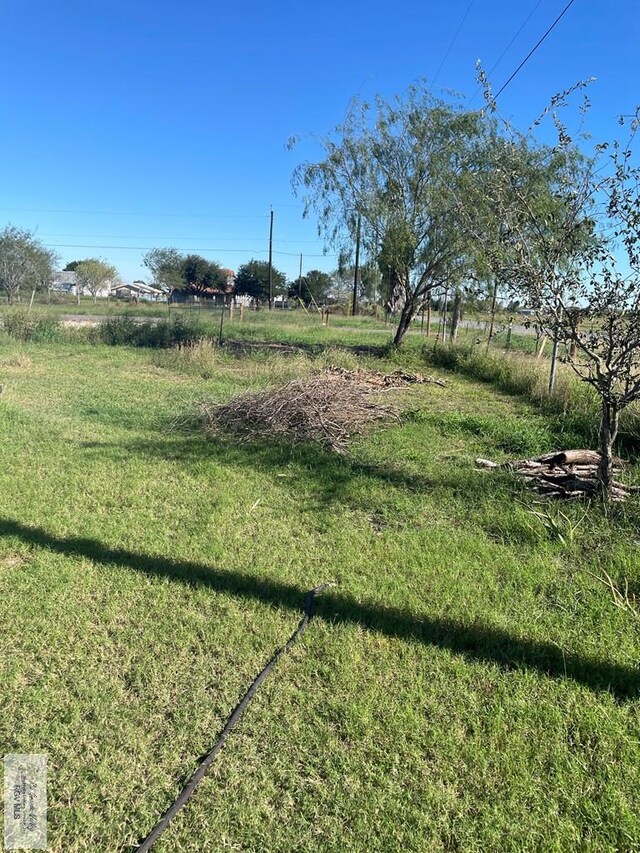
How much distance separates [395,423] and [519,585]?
440cm

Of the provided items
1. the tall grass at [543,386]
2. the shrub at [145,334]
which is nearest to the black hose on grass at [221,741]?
the tall grass at [543,386]

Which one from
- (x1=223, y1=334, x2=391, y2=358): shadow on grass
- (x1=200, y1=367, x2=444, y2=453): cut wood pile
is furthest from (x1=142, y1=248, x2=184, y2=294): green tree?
(x1=200, y1=367, x2=444, y2=453): cut wood pile

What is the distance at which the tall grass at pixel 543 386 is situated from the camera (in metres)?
6.65

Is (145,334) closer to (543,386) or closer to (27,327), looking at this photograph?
(27,327)

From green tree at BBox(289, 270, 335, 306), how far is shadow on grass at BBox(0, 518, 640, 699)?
5486 cm

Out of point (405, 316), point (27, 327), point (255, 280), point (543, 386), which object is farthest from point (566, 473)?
point (255, 280)

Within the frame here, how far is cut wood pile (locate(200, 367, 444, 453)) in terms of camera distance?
22.1 feet

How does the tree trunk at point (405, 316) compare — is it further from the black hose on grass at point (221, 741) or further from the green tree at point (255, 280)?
the green tree at point (255, 280)

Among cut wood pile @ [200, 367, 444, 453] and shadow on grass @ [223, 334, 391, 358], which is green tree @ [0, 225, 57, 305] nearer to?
shadow on grass @ [223, 334, 391, 358]

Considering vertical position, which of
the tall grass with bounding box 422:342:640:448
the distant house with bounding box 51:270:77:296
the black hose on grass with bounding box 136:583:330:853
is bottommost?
the black hose on grass with bounding box 136:583:330:853

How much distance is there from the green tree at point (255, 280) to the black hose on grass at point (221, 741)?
54.1 meters

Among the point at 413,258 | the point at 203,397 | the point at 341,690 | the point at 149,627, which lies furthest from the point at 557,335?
the point at 413,258

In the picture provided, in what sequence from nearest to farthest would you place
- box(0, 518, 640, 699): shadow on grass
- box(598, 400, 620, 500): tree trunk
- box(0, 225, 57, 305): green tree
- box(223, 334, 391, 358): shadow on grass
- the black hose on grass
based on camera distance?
1. the black hose on grass
2. box(0, 518, 640, 699): shadow on grass
3. box(598, 400, 620, 500): tree trunk
4. box(223, 334, 391, 358): shadow on grass
5. box(0, 225, 57, 305): green tree

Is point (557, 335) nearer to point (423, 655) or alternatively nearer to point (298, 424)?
point (423, 655)
